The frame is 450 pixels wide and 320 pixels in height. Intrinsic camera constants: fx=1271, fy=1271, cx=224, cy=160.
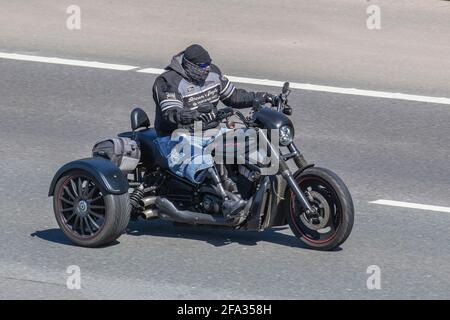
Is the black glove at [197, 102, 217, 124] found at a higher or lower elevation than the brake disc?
higher

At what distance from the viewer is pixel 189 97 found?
10758 millimetres

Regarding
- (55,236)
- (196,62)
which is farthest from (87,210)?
(196,62)

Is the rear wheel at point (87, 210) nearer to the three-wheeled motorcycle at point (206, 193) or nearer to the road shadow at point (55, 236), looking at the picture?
the three-wheeled motorcycle at point (206, 193)

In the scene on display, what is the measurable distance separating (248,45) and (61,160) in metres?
4.41

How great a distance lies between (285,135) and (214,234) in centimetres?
127

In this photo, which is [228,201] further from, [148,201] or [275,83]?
[275,83]

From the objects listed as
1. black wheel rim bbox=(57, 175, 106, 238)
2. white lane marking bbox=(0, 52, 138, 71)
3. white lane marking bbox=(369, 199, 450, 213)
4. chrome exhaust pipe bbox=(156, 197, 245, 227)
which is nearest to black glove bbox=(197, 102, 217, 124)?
chrome exhaust pipe bbox=(156, 197, 245, 227)

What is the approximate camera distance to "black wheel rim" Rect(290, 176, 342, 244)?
33.1 feet

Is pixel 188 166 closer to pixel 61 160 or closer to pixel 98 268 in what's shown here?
pixel 98 268

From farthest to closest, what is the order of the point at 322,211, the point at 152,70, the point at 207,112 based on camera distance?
the point at 152,70
the point at 207,112
the point at 322,211

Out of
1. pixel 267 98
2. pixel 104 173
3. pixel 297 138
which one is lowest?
pixel 104 173

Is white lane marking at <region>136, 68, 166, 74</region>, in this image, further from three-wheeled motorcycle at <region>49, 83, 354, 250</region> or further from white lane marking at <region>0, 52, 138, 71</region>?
three-wheeled motorcycle at <region>49, 83, 354, 250</region>

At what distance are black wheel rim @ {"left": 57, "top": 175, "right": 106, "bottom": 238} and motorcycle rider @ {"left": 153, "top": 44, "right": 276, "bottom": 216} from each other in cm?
73

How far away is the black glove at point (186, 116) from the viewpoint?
34.0 feet
